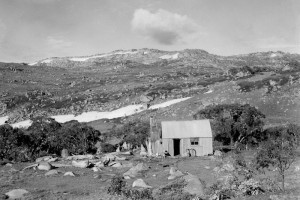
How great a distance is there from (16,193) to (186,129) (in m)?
27.3

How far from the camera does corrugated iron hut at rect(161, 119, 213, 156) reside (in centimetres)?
4616

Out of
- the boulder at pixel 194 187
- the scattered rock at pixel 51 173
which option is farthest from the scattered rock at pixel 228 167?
the scattered rock at pixel 51 173

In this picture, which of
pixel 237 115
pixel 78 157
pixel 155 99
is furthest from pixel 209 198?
pixel 155 99

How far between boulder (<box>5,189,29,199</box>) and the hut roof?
24.4 m

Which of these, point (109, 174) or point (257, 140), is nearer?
point (109, 174)

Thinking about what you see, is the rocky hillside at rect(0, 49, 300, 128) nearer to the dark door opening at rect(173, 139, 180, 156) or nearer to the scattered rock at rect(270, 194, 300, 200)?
the dark door opening at rect(173, 139, 180, 156)

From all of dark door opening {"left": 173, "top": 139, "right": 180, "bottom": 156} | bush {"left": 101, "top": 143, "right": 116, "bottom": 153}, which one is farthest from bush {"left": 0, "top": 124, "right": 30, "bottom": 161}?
dark door opening {"left": 173, "top": 139, "right": 180, "bottom": 156}

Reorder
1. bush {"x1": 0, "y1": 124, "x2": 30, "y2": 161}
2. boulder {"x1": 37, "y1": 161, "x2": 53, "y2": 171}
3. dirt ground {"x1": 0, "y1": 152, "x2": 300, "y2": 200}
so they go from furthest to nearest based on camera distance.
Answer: bush {"x1": 0, "y1": 124, "x2": 30, "y2": 161}
boulder {"x1": 37, "y1": 161, "x2": 53, "y2": 171}
dirt ground {"x1": 0, "y1": 152, "x2": 300, "y2": 200}

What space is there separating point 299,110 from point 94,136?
49.6 metres

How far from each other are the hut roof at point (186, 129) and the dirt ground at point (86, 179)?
7.81 meters

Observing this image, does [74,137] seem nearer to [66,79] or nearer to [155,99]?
[155,99]

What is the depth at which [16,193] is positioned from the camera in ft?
79.3

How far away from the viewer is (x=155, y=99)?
118 metres

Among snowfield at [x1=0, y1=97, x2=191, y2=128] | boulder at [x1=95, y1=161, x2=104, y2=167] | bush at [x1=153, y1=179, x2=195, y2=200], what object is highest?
snowfield at [x1=0, y1=97, x2=191, y2=128]
